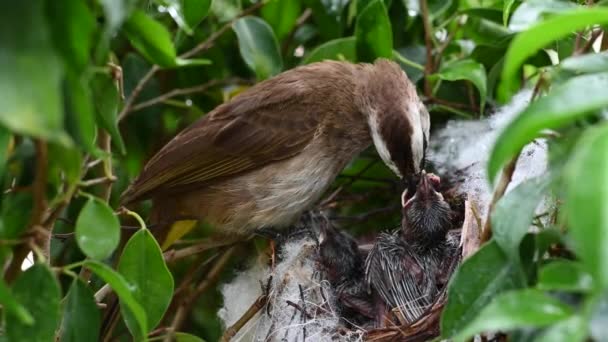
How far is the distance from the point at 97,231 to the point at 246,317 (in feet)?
3.50

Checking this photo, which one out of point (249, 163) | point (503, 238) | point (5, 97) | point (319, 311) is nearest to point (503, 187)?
point (503, 238)

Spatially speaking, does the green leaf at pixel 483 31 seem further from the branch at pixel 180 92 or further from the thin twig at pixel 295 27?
the branch at pixel 180 92

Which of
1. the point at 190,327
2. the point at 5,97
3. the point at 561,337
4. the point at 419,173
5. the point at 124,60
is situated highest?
the point at 5,97

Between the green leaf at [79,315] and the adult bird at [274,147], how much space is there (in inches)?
40.5

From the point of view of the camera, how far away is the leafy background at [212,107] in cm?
95

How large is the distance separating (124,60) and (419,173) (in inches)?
34.9

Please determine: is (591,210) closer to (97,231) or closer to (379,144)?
(97,231)

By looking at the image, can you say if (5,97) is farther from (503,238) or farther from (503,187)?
(503,187)

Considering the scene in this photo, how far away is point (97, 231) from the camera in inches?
52.9

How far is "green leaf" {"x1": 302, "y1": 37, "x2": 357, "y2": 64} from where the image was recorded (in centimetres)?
246

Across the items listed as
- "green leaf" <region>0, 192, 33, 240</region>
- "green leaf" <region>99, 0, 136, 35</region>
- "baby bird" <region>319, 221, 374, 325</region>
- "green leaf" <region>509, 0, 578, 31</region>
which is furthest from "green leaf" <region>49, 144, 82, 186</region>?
"baby bird" <region>319, 221, 374, 325</region>

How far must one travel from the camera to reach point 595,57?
48.8 inches

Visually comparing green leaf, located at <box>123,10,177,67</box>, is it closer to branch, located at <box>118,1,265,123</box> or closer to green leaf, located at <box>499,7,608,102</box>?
green leaf, located at <box>499,7,608,102</box>

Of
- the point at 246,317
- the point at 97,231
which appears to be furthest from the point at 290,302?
the point at 97,231
